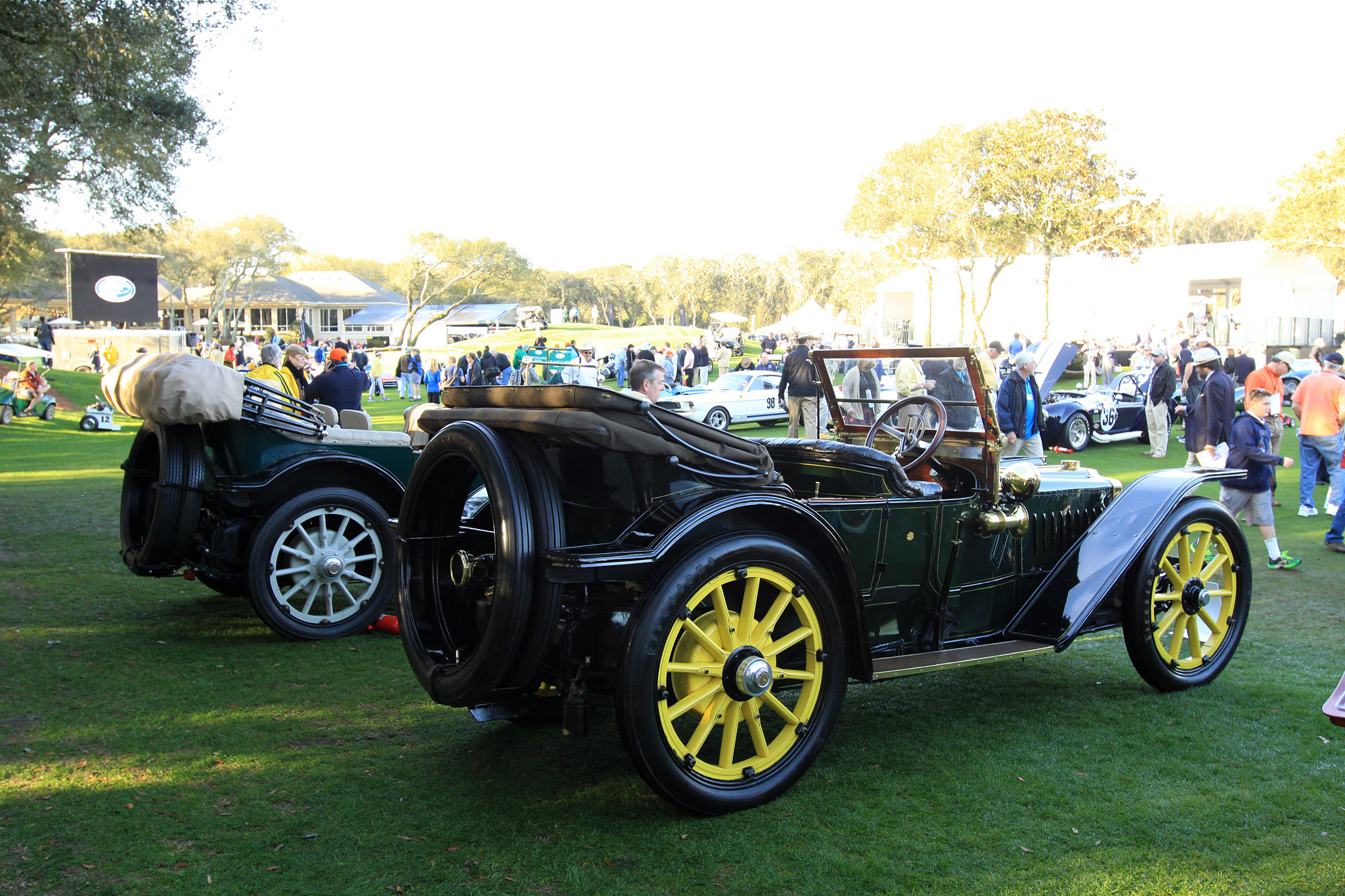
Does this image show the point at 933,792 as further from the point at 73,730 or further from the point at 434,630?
the point at 73,730

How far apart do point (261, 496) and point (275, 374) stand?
3363mm

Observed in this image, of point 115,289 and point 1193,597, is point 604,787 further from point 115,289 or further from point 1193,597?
point 115,289

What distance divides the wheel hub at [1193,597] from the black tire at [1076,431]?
11673 millimetres

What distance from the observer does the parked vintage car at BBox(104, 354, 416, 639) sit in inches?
208

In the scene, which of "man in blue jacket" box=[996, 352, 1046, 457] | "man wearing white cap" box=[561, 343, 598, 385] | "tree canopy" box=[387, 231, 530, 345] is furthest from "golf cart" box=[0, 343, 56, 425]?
"tree canopy" box=[387, 231, 530, 345]

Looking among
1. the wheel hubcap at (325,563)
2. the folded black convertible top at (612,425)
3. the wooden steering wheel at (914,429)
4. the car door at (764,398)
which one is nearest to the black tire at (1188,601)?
the wooden steering wheel at (914,429)

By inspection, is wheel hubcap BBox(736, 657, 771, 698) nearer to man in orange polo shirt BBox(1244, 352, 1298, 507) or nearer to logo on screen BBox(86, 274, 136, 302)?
man in orange polo shirt BBox(1244, 352, 1298, 507)

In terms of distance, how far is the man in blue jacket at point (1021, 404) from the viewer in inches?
406

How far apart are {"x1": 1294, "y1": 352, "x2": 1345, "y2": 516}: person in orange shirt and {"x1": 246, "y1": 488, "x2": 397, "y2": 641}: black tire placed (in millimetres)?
8385

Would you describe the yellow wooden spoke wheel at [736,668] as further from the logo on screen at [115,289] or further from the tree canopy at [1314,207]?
the tree canopy at [1314,207]

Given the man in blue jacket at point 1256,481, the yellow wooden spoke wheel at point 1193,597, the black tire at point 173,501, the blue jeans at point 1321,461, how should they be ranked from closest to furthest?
1. the yellow wooden spoke wheel at point 1193,597
2. the black tire at point 173,501
3. the man in blue jacket at point 1256,481
4. the blue jeans at point 1321,461

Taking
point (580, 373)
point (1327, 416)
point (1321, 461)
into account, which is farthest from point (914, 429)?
point (580, 373)

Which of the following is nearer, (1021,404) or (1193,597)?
(1193,597)

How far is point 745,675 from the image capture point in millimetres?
3330
